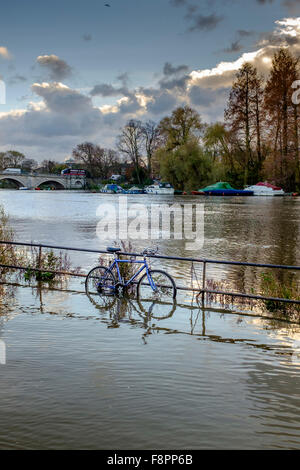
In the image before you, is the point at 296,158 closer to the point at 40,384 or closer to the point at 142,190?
the point at 142,190

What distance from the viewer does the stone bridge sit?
14749 cm

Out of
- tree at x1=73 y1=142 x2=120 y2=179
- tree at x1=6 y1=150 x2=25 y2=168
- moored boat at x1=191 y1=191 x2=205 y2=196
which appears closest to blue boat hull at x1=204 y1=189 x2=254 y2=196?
moored boat at x1=191 y1=191 x2=205 y2=196

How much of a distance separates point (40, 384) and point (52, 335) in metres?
1.94

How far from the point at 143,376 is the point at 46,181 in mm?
154753

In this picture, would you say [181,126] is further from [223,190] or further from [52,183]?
[52,183]

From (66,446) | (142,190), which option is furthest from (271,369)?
(142,190)

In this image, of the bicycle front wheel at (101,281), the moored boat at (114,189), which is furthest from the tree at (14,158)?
the bicycle front wheel at (101,281)

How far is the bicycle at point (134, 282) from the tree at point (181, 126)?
3347 inches

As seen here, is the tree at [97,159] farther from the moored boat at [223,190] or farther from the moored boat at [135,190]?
the moored boat at [223,190]

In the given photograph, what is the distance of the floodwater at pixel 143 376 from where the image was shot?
463cm

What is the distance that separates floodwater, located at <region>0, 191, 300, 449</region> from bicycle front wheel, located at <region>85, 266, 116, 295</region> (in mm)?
442

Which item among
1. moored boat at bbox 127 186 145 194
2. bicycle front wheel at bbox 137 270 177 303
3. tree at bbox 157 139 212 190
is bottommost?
bicycle front wheel at bbox 137 270 177 303

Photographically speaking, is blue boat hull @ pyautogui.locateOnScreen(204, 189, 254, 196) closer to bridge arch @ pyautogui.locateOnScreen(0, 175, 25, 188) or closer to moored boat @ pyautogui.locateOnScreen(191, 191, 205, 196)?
moored boat @ pyautogui.locateOnScreen(191, 191, 205, 196)

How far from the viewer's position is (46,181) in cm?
15562
